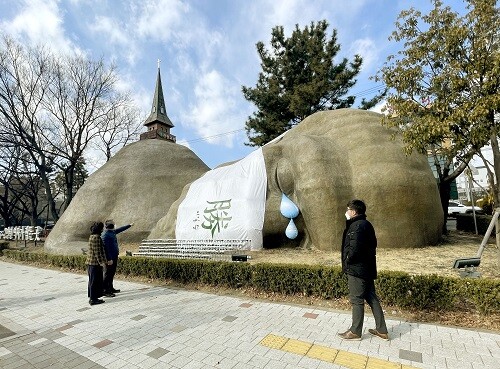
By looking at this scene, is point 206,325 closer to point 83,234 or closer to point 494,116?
point 494,116

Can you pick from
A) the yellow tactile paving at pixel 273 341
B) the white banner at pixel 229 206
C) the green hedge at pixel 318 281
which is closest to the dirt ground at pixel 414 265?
the green hedge at pixel 318 281

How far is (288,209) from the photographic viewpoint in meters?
11.3

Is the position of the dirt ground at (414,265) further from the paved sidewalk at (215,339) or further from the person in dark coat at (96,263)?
the person in dark coat at (96,263)

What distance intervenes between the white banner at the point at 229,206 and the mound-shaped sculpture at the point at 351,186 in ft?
1.27

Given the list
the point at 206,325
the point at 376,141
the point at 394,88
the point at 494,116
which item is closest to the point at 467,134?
the point at 494,116

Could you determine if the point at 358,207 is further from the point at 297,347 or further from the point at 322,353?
the point at 297,347

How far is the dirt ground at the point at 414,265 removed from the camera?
471 centimetres

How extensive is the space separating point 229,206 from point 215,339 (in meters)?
8.10

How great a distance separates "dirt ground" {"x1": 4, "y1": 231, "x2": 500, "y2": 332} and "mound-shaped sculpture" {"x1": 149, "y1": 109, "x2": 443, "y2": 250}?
2.12 ft

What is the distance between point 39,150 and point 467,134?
2653 centimetres

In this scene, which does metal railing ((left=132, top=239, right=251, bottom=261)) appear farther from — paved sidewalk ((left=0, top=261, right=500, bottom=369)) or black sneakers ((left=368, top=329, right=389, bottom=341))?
black sneakers ((left=368, top=329, right=389, bottom=341))

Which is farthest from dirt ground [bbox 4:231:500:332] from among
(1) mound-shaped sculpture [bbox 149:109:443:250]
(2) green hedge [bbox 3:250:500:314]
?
(1) mound-shaped sculpture [bbox 149:109:443:250]

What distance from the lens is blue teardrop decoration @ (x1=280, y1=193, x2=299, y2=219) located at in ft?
37.0

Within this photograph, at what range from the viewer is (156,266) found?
877 centimetres
